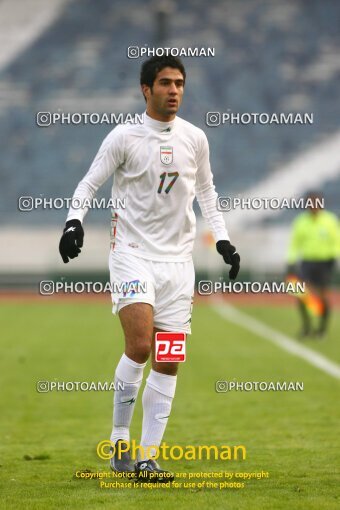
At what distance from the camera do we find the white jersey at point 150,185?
576 cm

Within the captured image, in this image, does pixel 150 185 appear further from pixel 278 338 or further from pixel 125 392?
pixel 278 338

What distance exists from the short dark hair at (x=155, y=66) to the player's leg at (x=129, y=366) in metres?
1.17

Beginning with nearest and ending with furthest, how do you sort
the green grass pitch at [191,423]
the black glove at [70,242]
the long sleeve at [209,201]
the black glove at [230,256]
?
the green grass pitch at [191,423] → the black glove at [70,242] → the black glove at [230,256] → the long sleeve at [209,201]

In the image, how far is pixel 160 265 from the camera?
19.0ft

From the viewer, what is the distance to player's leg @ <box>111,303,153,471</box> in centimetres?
562

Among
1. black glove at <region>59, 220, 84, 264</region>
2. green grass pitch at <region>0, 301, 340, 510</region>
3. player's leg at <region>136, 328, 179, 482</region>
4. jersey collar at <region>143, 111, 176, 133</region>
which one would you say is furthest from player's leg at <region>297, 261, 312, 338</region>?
black glove at <region>59, 220, 84, 264</region>

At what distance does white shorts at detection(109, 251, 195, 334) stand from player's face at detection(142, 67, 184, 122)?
2.55ft

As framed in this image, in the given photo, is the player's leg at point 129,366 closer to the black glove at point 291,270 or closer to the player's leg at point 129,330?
the player's leg at point 129,330

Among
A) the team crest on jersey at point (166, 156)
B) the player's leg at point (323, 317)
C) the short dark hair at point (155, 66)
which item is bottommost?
the player's leg at point (323, 317)

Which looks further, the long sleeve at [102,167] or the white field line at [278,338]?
the white field line at [278,338]

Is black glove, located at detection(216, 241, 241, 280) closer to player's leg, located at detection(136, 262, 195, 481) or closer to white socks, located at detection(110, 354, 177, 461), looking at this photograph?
player's leg, located at detection(136, 262, 195, 481)

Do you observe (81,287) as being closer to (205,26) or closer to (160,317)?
(160,317)

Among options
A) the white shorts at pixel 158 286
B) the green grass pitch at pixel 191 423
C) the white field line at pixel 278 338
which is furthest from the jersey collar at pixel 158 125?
the white field line at pixel 278 338

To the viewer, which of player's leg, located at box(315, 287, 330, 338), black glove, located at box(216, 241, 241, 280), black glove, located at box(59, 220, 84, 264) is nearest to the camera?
black glove, located at box(59, 220, 84, 264)
